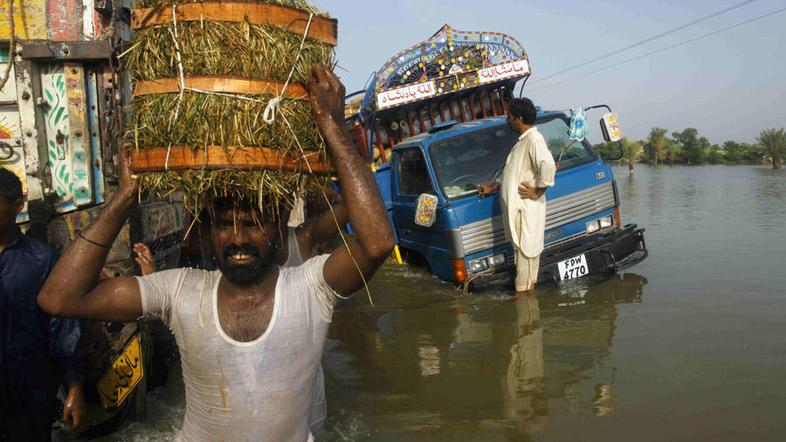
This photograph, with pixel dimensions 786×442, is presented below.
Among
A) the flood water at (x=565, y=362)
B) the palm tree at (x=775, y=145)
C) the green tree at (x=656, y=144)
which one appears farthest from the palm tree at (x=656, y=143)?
the flood water at (x=565, y=362)

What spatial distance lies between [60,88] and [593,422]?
13.0 ft

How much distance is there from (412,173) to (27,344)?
525 cm

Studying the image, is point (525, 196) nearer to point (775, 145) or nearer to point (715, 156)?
point (775, 145)

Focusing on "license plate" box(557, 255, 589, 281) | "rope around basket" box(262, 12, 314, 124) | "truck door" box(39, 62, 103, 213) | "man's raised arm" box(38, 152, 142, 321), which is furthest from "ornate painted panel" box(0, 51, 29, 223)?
"license plate" box(557, 255, 589, 281)

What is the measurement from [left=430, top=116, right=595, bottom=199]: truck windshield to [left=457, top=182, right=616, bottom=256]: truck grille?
0.41 metres

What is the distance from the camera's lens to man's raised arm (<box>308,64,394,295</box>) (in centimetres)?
179

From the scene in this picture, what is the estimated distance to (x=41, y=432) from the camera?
2830mm

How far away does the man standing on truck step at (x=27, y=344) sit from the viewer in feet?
8.88

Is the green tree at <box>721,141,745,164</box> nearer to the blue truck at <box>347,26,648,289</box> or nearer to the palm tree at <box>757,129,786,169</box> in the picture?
the palm tree at <box>757,129,786,169</box>

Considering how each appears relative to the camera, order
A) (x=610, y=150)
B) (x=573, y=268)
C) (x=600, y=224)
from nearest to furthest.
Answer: (x=573, y=268)
(x=600, y=224)
(x=610, y=150)

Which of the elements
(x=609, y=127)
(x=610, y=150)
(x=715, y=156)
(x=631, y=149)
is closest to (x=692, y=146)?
(x=715, y=156)

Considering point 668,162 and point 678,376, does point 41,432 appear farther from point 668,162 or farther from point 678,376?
point 668,162

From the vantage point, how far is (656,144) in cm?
5456

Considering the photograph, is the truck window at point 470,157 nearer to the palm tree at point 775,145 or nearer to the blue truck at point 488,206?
the blue truck at point 488,206
